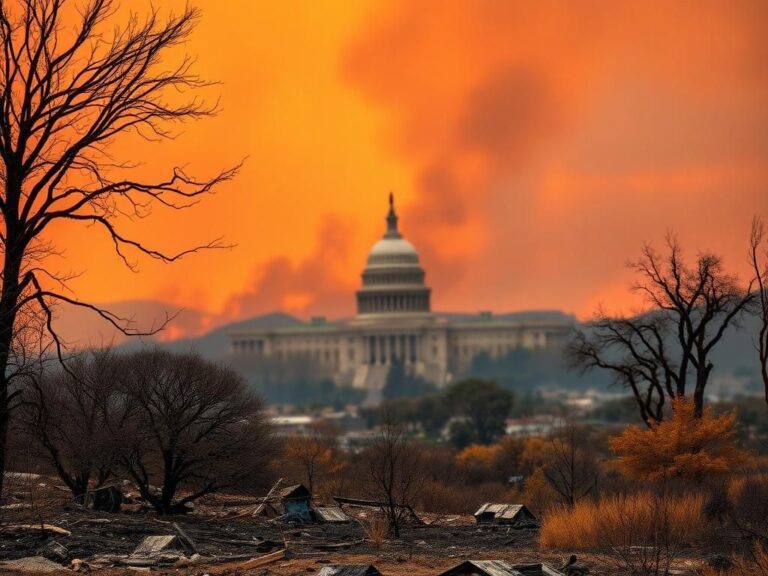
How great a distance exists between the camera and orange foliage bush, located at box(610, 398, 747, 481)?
38969 millimetres

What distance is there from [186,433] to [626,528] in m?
10.9

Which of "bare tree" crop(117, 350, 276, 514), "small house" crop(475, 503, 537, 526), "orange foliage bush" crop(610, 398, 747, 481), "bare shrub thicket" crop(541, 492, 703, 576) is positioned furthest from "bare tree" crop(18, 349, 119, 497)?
"orange foliage bush" crop(610, 398, 747, 481)

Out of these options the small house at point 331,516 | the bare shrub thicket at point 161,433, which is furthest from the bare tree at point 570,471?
the bare shrub thicket at point 161,433

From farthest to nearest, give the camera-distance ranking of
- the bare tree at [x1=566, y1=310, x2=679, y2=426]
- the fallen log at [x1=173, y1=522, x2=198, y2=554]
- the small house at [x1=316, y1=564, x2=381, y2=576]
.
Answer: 1. the bare tree at [x1=566, y1=310, x2=679, y2=426]
2. the fallen log at [x1=173, y1=522, x2=198, y2=554]
3. the small house at [x1=316, y1=564, x2=381, y2=576]

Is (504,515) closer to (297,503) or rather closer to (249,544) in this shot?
(297,503)

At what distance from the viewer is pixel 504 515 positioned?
116ft

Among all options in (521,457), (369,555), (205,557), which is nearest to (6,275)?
(205,557)

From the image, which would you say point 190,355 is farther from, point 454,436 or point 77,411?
point 454,436

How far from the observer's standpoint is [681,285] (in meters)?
42.6

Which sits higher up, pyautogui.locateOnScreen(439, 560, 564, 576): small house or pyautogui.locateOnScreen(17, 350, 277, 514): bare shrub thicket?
pyautogui.locateOnScreen(17, 350, 277, 514): bare shrub thicket

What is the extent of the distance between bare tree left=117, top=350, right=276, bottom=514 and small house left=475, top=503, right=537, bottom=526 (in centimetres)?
483

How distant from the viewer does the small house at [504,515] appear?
3516 centimetres

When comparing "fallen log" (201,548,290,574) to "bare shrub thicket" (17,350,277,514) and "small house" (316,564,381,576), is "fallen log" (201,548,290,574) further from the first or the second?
"bare shrub thicket" (17,350,277,514)

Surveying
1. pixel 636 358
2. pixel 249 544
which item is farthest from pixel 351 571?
pixel 636 358
